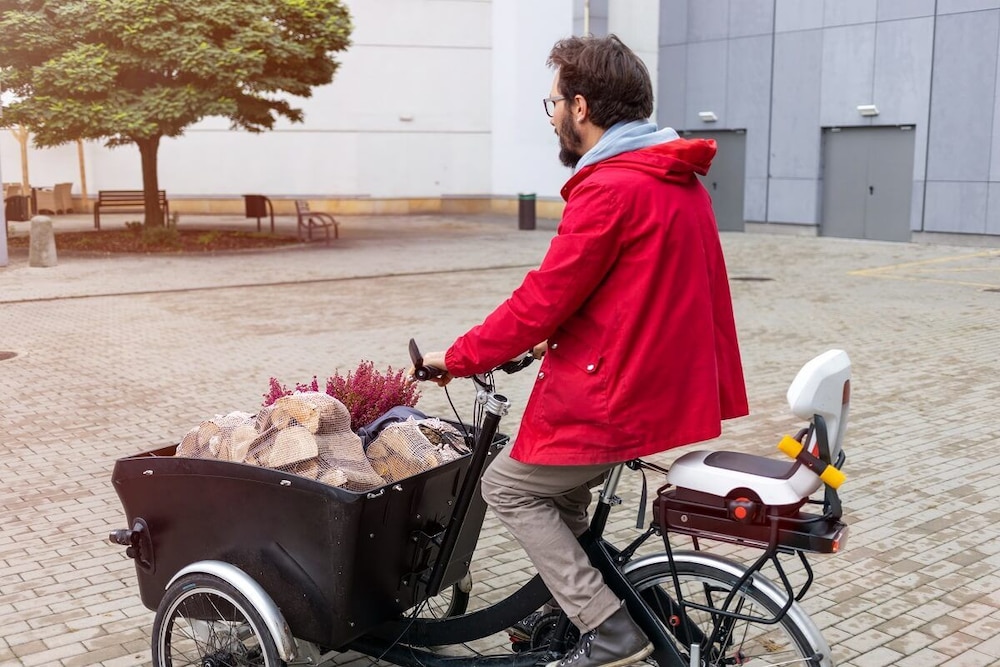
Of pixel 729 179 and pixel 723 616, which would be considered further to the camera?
pixel 729 179

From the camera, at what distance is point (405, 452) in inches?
131

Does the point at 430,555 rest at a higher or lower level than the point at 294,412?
lower

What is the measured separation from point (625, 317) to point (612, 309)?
0.14 ft

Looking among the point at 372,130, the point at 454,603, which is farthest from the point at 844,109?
the point at 454,603

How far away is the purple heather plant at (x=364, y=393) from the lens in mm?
3627

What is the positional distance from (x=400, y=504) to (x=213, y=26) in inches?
717

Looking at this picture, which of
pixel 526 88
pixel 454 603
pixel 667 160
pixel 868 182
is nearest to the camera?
pixel 667 160

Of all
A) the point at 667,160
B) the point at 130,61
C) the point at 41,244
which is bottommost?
the point at 41,244

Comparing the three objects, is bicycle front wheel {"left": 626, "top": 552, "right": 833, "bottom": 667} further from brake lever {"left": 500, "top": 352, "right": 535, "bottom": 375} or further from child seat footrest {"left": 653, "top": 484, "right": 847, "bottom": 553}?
brake lever {"left": 500, "top": 352, "right": 535, "bottom": 375}

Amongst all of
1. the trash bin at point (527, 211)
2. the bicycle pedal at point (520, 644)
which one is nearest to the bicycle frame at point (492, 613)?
the bicycle pedal at point (520, 644)

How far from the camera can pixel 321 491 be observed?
2.91 metres

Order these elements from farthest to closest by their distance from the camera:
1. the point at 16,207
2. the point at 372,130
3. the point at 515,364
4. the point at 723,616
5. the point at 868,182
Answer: the point at 372,130, the point at 16,207, the point at 868,182, the point at 515,364, the point at 723,616

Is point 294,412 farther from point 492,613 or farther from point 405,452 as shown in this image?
point 492,613

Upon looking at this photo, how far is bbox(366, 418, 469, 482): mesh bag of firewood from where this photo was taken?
3305mm
